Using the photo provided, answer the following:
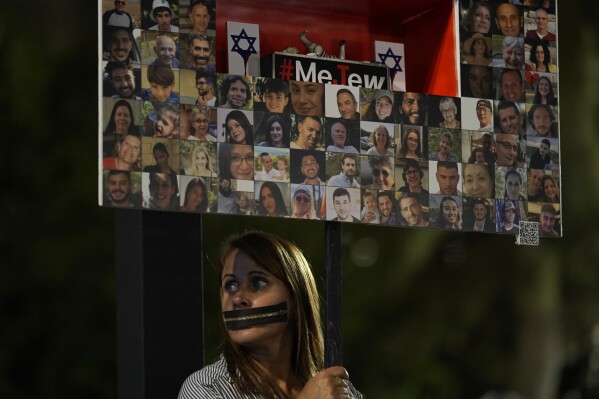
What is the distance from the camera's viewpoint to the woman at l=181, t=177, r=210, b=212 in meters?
2.35

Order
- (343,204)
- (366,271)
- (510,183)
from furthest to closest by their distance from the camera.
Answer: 1. (366,271)
2. (510,183)
3. (343,204)

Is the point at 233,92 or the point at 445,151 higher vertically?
the point at 233,92

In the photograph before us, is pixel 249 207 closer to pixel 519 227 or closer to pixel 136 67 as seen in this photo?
pixel 136 67

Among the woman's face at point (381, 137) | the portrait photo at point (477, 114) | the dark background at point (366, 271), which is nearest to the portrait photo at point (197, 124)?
the woman's face at point (381, 137)

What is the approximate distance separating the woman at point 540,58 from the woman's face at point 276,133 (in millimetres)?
660

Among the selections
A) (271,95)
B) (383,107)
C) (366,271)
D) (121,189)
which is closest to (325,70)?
(383,107)

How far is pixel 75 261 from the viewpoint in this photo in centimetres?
603

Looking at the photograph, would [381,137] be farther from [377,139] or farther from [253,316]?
[253,316]

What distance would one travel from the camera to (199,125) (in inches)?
94.1

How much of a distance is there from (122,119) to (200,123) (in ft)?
0.51

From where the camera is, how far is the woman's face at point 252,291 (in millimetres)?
2645

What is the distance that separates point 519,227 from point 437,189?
8.3 inches

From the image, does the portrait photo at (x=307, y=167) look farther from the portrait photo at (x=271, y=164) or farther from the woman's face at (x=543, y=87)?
the woman's face at (x=543, y=87)

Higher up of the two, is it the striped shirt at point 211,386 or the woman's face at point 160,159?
the woman's face at point 160,159
